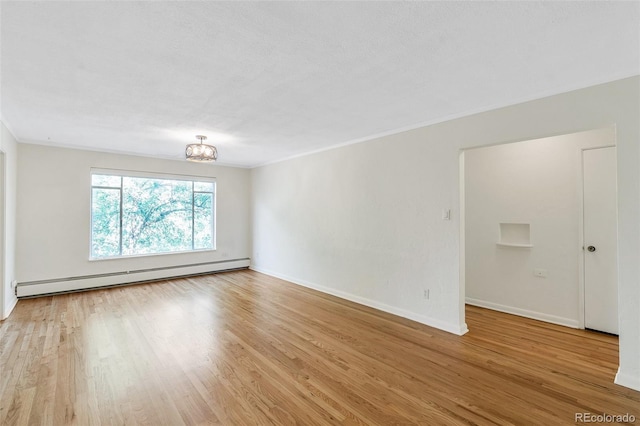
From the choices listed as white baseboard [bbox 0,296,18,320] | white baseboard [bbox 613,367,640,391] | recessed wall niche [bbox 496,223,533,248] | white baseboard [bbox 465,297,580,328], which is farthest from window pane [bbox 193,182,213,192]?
white baseboard [bbox 613,367,640,391]

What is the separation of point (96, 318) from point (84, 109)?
106 inches

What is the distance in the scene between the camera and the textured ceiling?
1.59m

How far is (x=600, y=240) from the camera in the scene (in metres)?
3.29

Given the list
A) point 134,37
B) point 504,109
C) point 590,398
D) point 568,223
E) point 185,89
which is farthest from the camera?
point 568,223

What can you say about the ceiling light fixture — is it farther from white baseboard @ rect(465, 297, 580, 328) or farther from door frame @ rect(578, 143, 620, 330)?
door frame @ rect(578, 143, 620, 330)

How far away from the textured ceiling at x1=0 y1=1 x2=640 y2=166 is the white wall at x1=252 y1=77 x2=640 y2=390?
0.23 meters

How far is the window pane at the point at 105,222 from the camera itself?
17.3ft

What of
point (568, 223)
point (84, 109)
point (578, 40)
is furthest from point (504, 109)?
point (84, 109)

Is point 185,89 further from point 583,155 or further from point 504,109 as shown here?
point 583,155

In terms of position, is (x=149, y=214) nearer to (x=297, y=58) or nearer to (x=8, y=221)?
(x=8, y=221)

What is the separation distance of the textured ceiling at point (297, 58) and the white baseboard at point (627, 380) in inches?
97.2

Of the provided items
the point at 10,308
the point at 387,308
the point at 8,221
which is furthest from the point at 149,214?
the point at 387,308

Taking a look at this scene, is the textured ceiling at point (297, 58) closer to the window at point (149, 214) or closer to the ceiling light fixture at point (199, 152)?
the ceiling light fixture at point (199, 152)

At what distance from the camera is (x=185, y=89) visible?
8.52 ft
